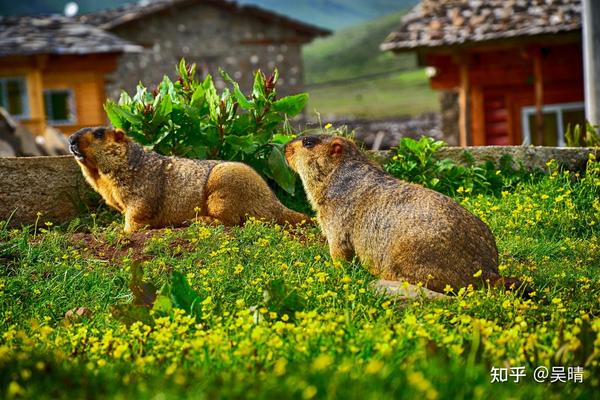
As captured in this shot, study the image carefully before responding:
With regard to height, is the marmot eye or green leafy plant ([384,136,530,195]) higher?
the marmot eye

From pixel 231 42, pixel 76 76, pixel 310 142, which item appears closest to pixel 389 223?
pixel 310 142

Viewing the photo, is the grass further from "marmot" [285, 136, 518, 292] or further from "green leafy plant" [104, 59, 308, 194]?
"green leafy plant" [104, 59, 308, 194]

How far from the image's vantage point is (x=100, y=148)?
7.98 m

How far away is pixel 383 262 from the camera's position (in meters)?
6.72

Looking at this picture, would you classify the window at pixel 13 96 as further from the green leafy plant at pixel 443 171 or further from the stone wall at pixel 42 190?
the green leafy plant at pixel 443 171

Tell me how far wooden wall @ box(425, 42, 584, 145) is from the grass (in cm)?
1234

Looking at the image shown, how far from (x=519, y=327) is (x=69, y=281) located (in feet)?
9.71

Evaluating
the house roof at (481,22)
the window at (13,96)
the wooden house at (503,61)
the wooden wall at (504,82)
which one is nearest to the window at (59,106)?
the window at (13,96)

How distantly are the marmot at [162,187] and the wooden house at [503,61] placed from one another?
1214 cm

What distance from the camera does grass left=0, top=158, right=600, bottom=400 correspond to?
4.38 metres

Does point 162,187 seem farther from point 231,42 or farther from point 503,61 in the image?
point 231,42

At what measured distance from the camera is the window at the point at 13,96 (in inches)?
1211

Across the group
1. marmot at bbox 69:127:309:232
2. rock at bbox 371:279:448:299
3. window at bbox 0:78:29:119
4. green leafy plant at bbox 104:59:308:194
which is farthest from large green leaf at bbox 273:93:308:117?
window at bbox 0:78:29:119

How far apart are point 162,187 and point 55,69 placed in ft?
78.1
